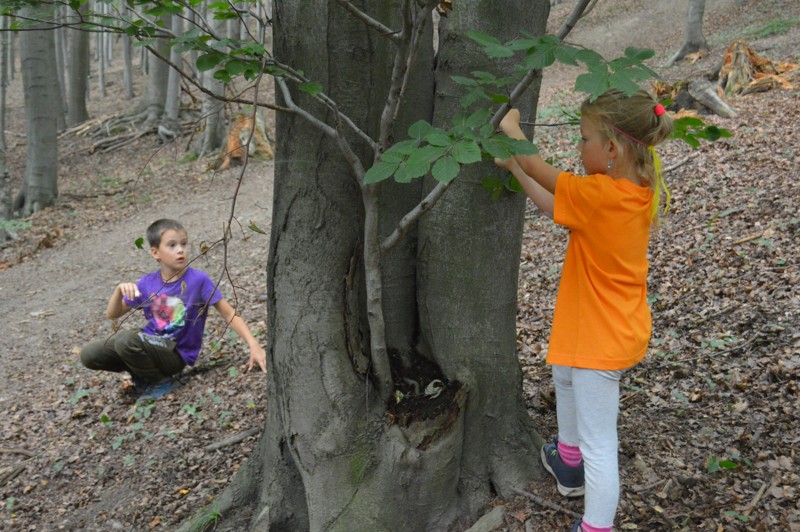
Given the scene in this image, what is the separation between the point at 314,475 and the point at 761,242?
4051 mm

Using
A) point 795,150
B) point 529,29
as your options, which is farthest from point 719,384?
point 795,150

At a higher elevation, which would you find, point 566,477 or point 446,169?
point 446,169

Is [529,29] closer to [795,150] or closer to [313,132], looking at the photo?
[313,132]

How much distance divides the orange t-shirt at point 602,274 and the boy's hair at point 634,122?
0.11 meters

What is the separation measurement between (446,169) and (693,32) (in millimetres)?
18652

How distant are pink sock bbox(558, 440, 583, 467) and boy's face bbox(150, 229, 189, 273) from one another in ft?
8.73

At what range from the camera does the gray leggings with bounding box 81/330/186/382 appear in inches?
175

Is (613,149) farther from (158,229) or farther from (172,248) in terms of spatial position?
(158,229)

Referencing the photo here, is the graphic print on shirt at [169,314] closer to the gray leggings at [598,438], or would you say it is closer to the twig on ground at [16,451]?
the twig on ground at [16,451]

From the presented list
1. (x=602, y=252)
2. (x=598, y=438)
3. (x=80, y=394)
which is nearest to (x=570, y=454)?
(x=598, y=438)

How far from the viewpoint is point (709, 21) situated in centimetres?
2298

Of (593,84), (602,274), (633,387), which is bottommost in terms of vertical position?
(633,387)

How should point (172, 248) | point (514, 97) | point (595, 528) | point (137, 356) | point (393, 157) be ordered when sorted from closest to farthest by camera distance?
point (393, 157) < point (514, 97) < point (595, 528) < point (172, 248) < point (137, 356)

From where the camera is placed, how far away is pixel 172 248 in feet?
13.9
